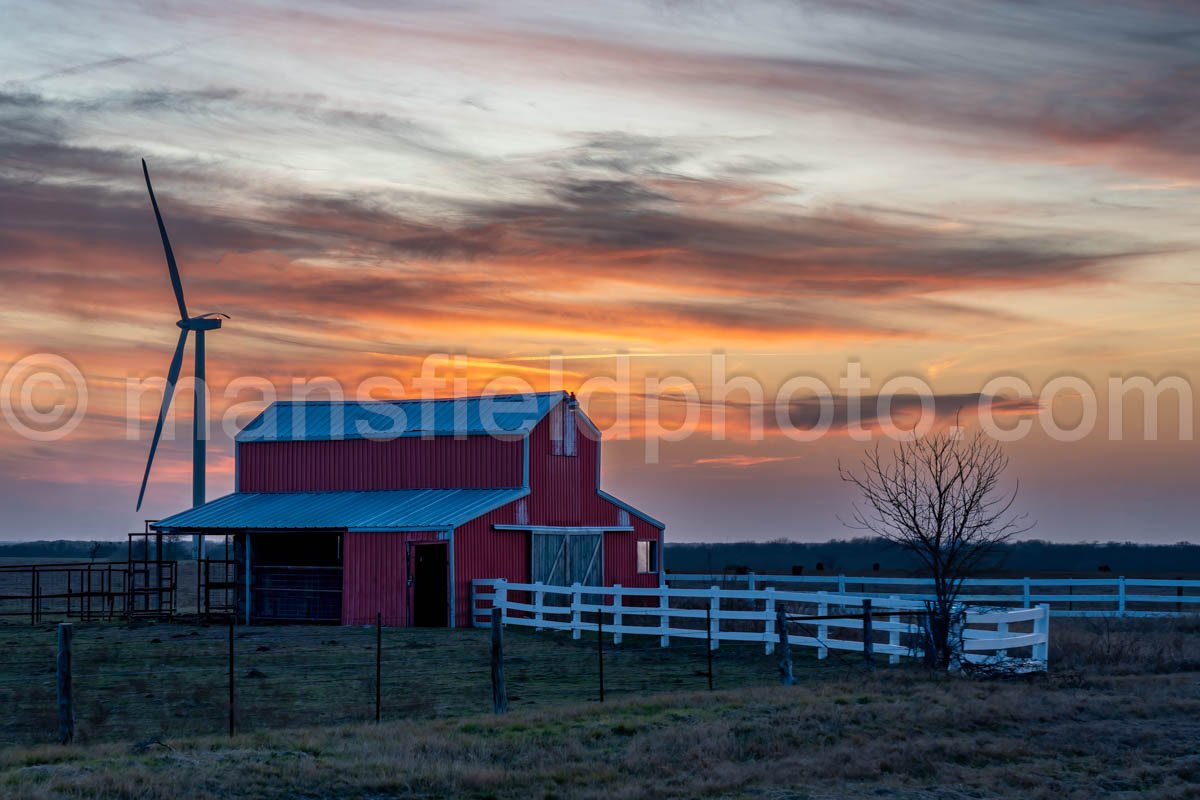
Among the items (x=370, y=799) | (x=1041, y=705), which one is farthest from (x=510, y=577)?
(x=370, y=799)

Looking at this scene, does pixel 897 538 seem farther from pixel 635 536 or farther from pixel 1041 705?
pixel 635 536

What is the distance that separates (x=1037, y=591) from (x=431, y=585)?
112 ft

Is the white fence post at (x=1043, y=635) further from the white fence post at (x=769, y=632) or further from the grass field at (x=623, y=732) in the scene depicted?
the white fence post at (x=769, y=632)

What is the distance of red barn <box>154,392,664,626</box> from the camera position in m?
40.9

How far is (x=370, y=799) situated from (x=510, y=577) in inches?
1109

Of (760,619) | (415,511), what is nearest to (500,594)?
(415,511)

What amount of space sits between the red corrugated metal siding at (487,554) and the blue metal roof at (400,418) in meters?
3.54

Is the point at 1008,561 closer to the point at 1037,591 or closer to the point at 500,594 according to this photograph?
A: the point at 1037,591

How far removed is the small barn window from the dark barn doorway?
33.5 feet

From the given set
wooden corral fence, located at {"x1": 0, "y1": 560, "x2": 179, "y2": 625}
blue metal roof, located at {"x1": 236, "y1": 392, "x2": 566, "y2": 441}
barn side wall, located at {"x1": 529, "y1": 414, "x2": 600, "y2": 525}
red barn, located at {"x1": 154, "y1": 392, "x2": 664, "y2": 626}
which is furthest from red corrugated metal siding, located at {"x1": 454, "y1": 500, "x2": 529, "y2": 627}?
wooden corral fence, located at {"x1": 0, "y1": 560, "x2": 179, "y2": 625}

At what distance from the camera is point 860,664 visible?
27688mm

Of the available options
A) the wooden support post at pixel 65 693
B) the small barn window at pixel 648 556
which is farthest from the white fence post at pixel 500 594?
the wooden support post at pixel 65 693

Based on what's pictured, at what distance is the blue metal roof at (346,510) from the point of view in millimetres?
41469

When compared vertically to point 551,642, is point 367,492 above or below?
above
